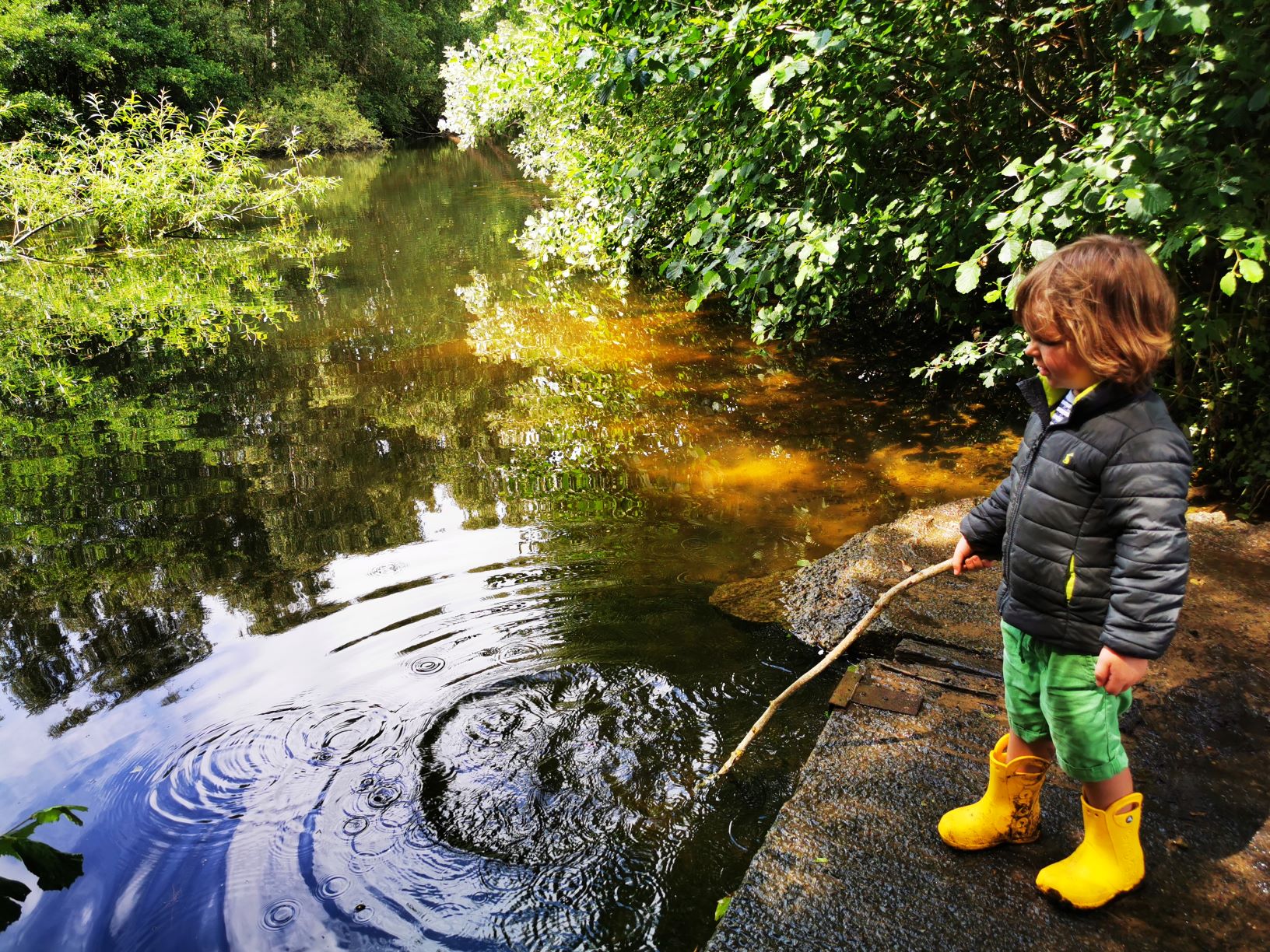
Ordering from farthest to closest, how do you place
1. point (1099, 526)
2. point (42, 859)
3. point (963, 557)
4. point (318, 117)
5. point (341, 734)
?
point (318, 117), point (341, 734), point (963, 557), point (1099, 526), point (42, 859)

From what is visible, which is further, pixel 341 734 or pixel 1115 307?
pixel 341 734

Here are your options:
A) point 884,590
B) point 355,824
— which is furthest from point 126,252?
point 884,590

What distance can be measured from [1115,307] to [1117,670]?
34.0 inches

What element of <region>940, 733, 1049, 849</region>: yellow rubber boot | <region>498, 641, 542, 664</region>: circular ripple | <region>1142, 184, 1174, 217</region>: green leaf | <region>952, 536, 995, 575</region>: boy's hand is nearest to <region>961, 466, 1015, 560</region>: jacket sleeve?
<region>952, 536, 995, 575</region>: boy's hand

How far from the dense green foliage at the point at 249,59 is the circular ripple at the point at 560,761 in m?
17.4

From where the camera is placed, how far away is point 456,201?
Result: 75.0 feet

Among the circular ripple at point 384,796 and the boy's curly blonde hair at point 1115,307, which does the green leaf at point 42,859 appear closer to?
the circular ripple at point 384,796

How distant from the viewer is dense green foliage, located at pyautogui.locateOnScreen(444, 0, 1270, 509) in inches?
126

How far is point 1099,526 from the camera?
2.04m

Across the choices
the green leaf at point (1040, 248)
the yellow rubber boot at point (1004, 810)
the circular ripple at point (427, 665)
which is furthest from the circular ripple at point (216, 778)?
the green leaf at point (1040, 248)

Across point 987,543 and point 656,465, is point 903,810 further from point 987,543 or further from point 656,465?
point 656,465

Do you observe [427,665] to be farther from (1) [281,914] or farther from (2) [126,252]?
(2) [126,252]

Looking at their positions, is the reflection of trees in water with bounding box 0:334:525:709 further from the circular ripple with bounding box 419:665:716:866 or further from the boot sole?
the boot sole

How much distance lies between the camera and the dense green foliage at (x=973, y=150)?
3213 mm
